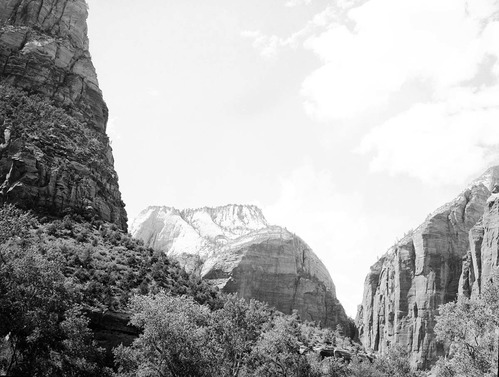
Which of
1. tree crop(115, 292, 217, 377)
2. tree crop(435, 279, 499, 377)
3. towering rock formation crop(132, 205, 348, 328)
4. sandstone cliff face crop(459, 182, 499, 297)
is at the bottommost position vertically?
tree crop(115, 292, 217, 377)

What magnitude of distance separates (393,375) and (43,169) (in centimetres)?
6020

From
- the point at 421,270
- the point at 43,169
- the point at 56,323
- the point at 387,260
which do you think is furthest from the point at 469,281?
the point at 56,323

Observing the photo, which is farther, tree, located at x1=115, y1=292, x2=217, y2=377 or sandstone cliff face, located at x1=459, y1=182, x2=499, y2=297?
sandstone cliff face, located at x1=459, y1=182, x2=499, y2=297

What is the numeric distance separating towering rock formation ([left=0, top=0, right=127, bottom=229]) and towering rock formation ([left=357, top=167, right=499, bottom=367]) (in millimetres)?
89595

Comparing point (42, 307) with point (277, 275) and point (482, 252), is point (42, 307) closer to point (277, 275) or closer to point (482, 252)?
point (277, 275)

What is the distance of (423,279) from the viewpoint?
142 m

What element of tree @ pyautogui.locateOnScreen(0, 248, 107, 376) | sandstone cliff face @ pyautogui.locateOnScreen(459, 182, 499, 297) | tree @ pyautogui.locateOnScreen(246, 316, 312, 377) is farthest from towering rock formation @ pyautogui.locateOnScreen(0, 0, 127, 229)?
sandstone cliff face @ pyautogui.locateOnScreen(459, 182, 499, 297)

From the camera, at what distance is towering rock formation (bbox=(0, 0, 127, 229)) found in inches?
2645

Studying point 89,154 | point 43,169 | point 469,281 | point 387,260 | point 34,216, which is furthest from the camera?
point 387,260

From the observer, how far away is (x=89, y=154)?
79.0 metres

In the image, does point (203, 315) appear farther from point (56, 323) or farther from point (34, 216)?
point (34, 216)

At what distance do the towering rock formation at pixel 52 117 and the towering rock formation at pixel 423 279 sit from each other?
89595 millimetres

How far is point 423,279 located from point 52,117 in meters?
108

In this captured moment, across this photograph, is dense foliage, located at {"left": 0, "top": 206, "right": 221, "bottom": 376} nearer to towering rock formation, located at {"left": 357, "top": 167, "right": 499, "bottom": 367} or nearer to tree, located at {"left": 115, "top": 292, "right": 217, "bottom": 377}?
Result: tree, located at {"left": 115, "top": 292, "right": 217, "bottom": 377}
